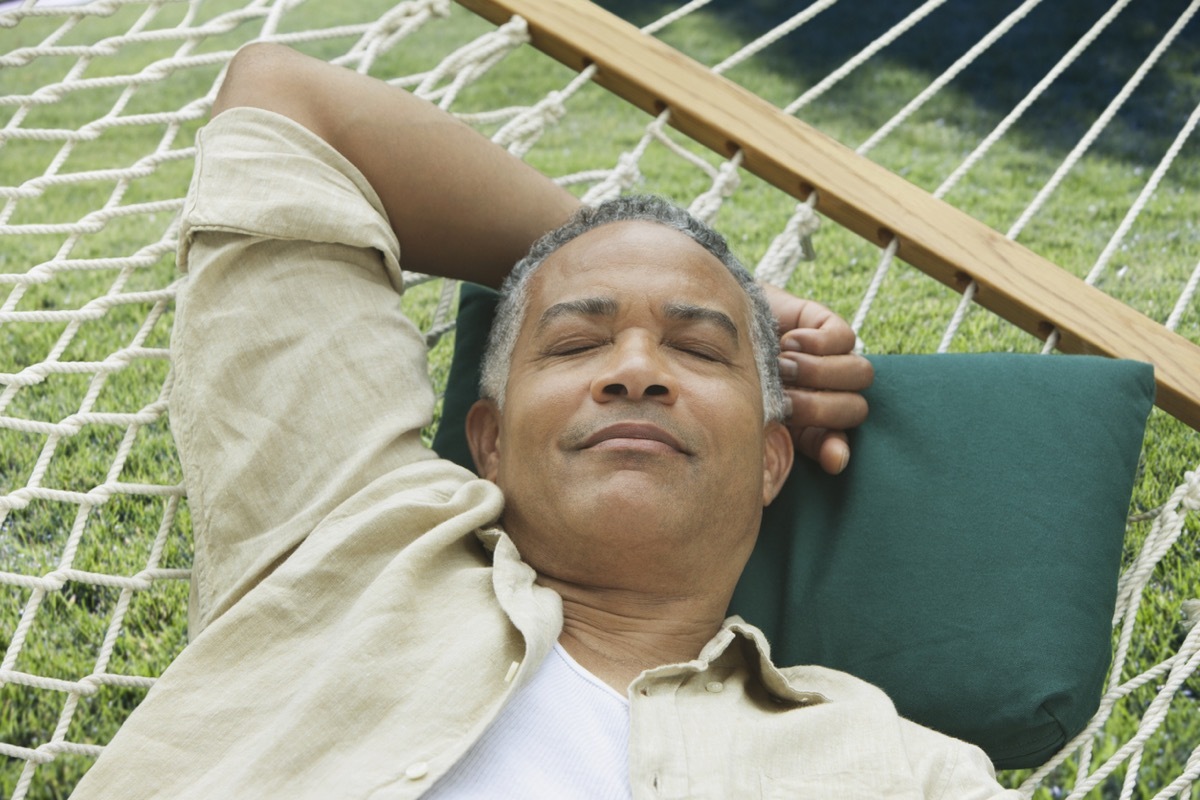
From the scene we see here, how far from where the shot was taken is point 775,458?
1.77 metres

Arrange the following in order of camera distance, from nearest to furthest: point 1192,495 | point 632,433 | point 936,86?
point 632,433 → point 1192,495 → point 936,86

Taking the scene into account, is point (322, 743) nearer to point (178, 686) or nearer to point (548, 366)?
point (178, 686)

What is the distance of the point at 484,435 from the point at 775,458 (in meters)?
0.44

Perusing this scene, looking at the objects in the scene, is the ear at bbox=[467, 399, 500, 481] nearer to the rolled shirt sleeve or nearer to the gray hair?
the gray hair

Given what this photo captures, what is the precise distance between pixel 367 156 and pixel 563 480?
2.01 ft

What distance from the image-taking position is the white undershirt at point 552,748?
4.14ft

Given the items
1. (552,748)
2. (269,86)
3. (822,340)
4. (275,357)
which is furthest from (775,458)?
(269,86)

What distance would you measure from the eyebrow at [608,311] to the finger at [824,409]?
0.69 feet

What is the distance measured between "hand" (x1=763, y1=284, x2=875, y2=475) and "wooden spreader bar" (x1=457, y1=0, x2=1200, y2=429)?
0.42 meters

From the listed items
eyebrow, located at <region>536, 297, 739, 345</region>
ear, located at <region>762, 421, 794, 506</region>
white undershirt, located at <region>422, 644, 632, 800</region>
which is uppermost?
eyebrow, located at <region>536, 297, 739, 345</region>

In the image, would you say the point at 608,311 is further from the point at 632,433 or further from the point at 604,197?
the point at 604,197

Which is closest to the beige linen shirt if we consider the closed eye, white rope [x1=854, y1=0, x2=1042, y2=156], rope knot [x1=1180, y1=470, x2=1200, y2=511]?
the closed eye

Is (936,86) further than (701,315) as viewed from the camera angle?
Yes

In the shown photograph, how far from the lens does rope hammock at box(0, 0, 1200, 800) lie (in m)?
1.73
